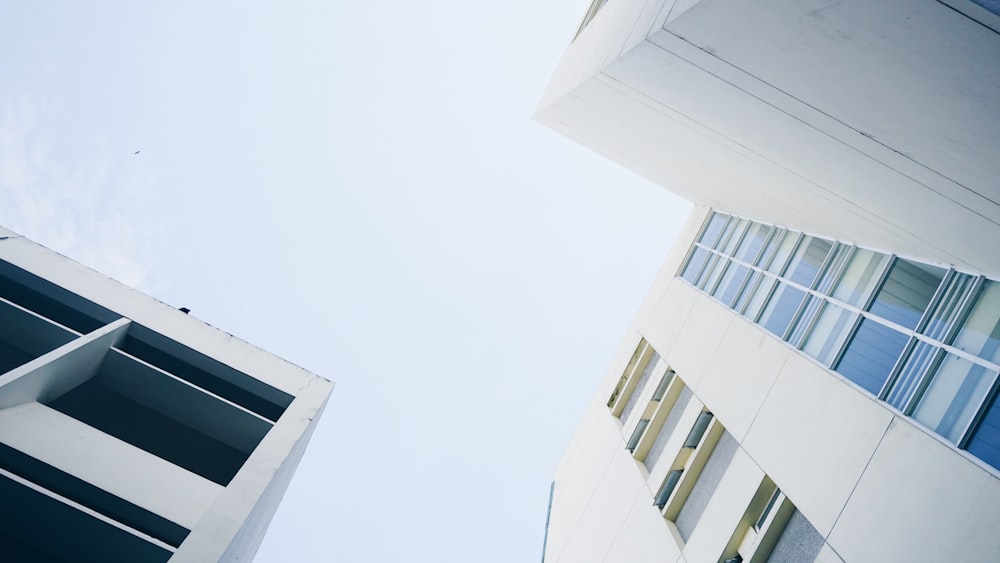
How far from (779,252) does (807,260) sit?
1.88m

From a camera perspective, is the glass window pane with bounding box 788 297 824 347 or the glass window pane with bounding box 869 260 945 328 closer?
the glass window pane with bounding box 869 260 945 328

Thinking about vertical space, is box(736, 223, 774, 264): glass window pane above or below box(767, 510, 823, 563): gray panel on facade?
above

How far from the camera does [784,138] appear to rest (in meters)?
11.2

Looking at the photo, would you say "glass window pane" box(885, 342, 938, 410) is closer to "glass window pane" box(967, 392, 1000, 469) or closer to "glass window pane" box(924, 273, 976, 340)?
"glass window pane" box(924, 273, 976, 340)

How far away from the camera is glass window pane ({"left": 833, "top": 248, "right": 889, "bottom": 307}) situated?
47.3 feet

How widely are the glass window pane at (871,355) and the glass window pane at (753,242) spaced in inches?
308

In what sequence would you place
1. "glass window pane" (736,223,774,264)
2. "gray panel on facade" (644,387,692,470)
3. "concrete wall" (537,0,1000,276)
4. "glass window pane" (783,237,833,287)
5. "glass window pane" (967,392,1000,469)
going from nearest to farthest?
"concrete wall" (537,0,1000,276) → "glass window pane" (967,392,1000,469) → "glass window pane" (783,237,833,287) → "gray panel on facade" (644,387,692,470) → "glass window pane" (736,223,774,264)

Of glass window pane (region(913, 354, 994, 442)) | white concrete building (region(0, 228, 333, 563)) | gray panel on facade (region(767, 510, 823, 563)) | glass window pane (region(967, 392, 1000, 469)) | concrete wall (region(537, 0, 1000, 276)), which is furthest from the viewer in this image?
gray panel on facade (region(767, 510, 823, 563))

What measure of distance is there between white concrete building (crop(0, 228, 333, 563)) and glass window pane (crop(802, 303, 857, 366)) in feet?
36.7

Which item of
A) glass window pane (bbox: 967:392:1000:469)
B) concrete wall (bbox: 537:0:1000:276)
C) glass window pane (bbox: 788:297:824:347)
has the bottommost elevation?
glass window pane (bbox: 967:392:1000:469)

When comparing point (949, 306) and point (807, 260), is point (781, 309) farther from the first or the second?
point (949, 306)

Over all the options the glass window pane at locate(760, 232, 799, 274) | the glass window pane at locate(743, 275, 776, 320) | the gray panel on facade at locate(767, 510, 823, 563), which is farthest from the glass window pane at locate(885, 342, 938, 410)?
the glass window pane at locate(760, 232, 799, 274)

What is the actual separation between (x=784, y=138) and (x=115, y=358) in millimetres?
14032

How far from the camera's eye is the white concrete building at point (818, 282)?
24.1 ft
